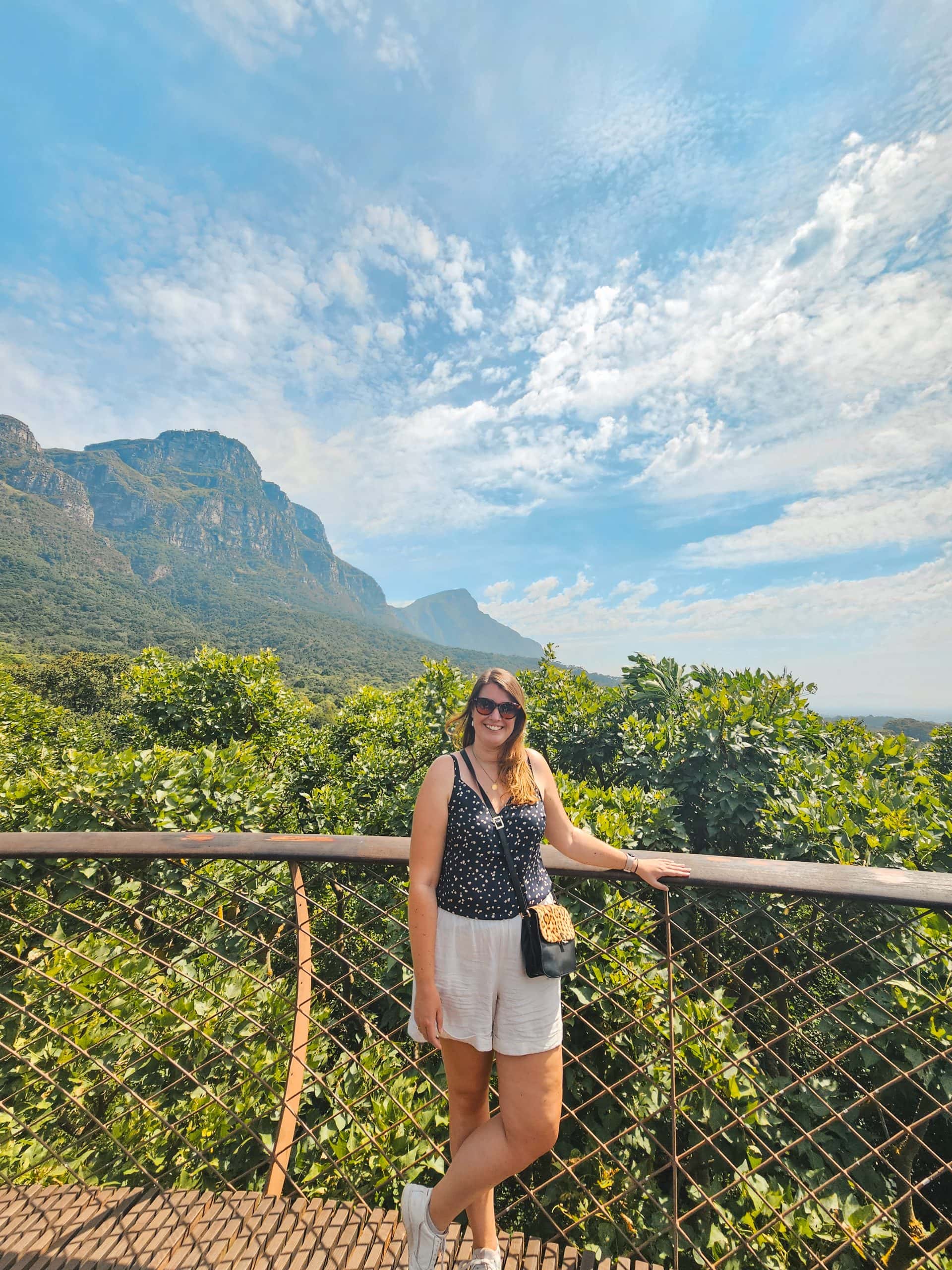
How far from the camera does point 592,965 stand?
299 cm

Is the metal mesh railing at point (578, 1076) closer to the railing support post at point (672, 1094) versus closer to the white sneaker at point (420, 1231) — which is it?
the railing support post at point (672, 1094)

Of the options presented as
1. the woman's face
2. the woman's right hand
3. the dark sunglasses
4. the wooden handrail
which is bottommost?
the woman's right hand

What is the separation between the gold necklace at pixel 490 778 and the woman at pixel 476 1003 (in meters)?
0.05

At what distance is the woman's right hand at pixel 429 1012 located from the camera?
1.47m

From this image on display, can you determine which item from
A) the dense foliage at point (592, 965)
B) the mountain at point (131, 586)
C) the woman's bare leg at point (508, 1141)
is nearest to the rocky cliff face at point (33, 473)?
the mountain at point (131, 586)

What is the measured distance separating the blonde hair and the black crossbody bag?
6.0 inches

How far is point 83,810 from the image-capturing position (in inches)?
197

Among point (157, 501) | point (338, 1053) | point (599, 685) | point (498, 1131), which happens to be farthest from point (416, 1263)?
point (157, 501)

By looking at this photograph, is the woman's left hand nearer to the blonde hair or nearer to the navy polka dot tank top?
the navy polka dot tank top

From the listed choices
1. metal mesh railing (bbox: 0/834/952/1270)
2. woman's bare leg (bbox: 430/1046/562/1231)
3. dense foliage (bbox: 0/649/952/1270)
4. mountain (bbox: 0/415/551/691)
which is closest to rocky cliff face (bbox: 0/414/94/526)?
mountain (bbox: 0/415/551/691)

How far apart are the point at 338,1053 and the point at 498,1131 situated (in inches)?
129

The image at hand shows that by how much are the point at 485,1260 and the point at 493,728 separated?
157cm

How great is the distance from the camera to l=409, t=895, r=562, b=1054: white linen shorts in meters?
1.52

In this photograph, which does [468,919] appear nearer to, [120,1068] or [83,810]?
[120,1068]
